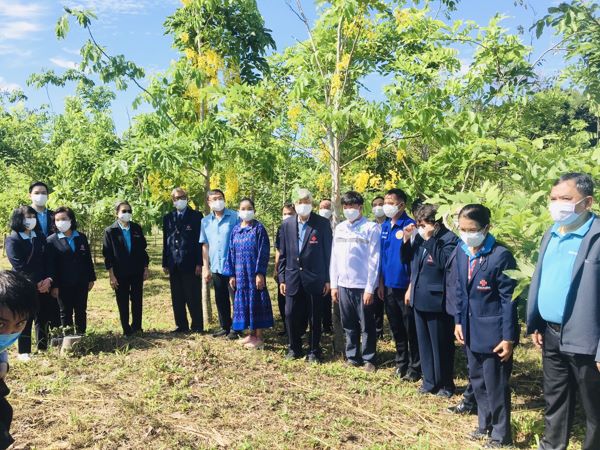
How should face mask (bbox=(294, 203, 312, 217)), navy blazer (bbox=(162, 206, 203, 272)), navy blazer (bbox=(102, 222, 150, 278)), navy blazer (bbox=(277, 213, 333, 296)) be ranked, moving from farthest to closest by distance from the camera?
navy blazer (bbox=(162, 206, 203, 272)) < navy blazer (bbox=(102, 222, 150, 278)) < navy blazer (bbox=(277, 213, 333, 296)) < face mask (bbox=(294, 203, 312, 217))

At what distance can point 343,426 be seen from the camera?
3.83m

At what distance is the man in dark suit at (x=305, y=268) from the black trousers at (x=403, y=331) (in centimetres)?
79

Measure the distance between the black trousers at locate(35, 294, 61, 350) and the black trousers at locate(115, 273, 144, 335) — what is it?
2.46 feet

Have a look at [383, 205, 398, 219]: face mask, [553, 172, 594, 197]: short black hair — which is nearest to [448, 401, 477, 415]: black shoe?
[383, 205, 398, 219]: face mask

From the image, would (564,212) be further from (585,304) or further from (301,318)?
(301,318)

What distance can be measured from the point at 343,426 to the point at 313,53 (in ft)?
13.9

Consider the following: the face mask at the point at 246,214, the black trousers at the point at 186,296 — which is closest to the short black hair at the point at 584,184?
the face mask at the point at 246,214

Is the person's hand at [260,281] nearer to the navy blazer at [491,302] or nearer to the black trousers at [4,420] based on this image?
the navy blazer at [491,302]

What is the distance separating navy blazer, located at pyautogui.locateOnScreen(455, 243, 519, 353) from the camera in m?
3.40

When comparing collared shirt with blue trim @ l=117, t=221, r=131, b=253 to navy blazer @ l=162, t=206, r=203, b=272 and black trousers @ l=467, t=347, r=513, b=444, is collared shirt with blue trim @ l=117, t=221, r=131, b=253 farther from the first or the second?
black trousers @ l=467, t=347, r=513, b=444

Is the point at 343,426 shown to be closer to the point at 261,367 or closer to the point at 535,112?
the point at 261,367

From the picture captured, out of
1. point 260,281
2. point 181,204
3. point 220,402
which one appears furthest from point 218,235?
point 220,402

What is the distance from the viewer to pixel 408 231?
16.1 ft

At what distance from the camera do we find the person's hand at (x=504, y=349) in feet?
11.1
